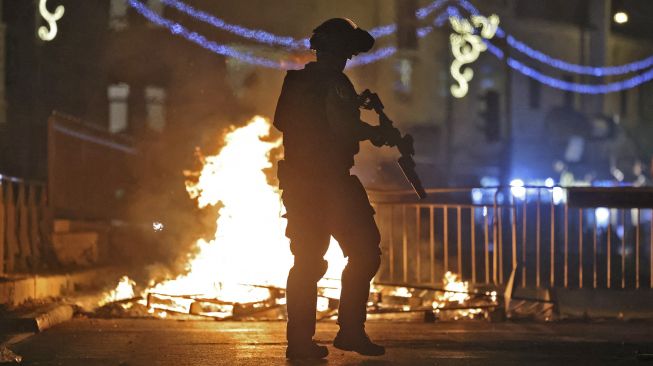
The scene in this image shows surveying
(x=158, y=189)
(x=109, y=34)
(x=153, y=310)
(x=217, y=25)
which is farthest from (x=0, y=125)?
(x=153, y=310)

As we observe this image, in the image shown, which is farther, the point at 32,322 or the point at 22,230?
the point at 22,230

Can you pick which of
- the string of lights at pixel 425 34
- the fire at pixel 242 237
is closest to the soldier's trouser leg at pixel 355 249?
the fire at pixel 242 237

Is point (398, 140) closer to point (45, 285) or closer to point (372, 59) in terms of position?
point (45, 285)

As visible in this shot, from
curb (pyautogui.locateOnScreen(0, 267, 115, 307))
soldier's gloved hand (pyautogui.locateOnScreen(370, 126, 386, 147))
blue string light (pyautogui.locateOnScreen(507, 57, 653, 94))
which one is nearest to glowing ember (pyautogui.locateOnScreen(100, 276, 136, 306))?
curb (pyautogui.locateOnScreen(0, 267, 115, 307))

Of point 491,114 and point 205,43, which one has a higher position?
point 205,43

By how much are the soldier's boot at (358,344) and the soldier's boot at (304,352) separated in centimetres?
16

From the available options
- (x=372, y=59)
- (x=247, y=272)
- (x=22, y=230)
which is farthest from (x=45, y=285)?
(x=372, y=59)

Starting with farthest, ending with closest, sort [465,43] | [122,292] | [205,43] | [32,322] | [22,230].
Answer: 1. [465,43]
2. [205,43]
3. [22,230]
4. [122,292]
5. [32,322]

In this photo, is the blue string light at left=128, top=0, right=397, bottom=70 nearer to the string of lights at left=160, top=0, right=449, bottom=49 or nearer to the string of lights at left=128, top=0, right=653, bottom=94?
the string of lights at left=128, top=0, right=653, bottom=94

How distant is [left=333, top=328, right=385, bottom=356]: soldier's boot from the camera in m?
5.72

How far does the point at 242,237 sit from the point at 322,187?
528 cm

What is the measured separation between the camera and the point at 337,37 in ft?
18.8

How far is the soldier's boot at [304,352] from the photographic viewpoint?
561cm

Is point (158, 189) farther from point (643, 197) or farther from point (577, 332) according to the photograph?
point (577, 332)
